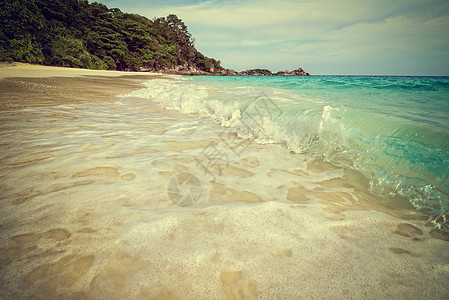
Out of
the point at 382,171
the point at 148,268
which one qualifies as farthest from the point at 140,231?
the point at 382,171

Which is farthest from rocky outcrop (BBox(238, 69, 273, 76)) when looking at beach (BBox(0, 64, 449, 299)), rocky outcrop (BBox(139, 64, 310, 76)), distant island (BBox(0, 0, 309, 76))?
beach (BBox(0, 64, 449, 299))

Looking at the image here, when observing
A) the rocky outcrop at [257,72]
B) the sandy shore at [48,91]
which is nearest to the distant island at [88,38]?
the sandy shore at [48,91]

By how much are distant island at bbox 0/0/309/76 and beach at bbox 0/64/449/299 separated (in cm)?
2987

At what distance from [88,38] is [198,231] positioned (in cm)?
4621

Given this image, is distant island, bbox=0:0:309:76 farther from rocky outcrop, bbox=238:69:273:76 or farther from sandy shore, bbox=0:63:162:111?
rocky outcrop, bbox=238:69:273:76

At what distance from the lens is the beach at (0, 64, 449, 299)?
0.91 metres

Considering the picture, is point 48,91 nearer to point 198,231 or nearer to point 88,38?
point 198,231

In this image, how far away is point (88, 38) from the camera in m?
33.7

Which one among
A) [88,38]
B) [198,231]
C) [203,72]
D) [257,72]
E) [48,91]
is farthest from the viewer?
[257,72]

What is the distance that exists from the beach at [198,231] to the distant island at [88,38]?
2987cm

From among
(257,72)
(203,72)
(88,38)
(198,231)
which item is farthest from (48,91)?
(257,72)

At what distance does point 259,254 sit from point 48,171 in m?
2.03

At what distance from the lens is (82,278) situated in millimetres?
883

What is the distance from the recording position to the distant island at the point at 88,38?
22.0 metres
